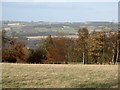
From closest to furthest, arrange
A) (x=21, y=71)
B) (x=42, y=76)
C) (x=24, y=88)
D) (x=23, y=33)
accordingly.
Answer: (x=24, y=88) < (x=42, y=76) < (x=21, y=71) < (x=23, y=33)

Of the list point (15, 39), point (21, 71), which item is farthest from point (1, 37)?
point (21, 71)

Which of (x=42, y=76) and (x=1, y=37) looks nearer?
(x=42, y=76)

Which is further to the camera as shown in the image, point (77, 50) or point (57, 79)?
point (77, 50)

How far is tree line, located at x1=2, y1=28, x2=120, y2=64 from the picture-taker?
3950 cm

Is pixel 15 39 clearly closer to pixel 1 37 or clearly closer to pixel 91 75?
pixel 1 37

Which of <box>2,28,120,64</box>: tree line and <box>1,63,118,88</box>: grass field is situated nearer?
<box>1,63,118,88</box>: grass field

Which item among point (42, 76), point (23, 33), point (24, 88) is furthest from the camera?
point (23, 33)

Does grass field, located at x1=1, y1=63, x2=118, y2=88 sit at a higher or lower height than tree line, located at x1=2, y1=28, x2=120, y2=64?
higher

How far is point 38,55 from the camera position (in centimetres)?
4069

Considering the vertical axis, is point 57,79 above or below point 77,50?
above

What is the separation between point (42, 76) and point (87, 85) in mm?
2214

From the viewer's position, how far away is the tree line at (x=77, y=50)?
39500 millimetres

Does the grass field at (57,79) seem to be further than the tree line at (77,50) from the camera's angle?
No

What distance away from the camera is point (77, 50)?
142 feet
